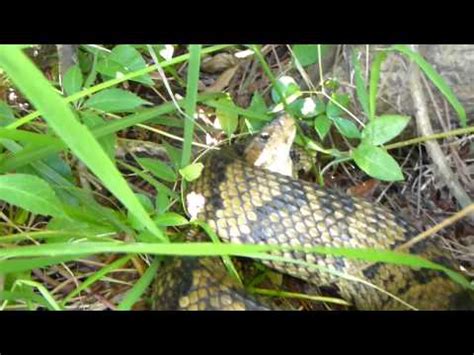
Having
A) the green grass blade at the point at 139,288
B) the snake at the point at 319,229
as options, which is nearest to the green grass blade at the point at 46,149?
the snake at the point at 319,229

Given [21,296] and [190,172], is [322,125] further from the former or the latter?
[21,296]

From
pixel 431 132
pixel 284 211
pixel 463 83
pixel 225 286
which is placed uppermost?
pixel 463 83

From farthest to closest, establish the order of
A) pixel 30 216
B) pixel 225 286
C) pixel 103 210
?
pixel 30 216 → pixel 103 210 → pixel 225 286

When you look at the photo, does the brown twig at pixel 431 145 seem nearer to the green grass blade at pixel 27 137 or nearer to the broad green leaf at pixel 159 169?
the broad green leaf at pixel 159 169

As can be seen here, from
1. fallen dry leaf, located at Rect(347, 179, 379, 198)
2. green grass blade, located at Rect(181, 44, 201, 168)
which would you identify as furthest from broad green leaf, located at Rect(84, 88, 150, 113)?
fallen dry leaf, located at Rect(347, 179, 379, 198)

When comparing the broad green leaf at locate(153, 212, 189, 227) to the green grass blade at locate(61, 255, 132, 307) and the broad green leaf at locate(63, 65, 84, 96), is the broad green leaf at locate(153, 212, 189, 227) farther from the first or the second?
the broad green leaf at locate(63, 65, 84, 96)

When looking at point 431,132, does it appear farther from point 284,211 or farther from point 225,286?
point 225,286

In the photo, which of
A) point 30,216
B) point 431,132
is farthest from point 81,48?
point 431,132
